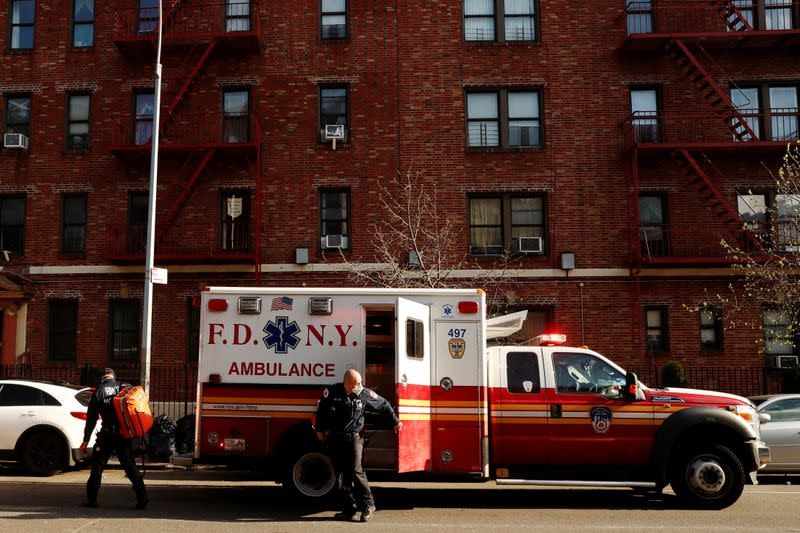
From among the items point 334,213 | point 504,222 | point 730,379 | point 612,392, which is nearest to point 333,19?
point 334,213

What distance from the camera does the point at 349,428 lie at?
29.0 ft

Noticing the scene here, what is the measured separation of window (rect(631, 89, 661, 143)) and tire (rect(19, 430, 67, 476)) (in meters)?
15.6

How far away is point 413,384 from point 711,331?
1348cm

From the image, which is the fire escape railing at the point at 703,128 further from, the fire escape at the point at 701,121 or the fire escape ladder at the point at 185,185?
the fire escape ladder at the point at 185,185

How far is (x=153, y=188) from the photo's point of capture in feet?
53.2

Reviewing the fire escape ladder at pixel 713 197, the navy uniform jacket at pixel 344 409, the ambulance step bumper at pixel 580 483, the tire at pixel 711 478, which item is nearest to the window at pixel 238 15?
the fire escape ladder at pixel 713 197

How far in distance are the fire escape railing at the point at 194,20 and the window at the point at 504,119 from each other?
22.1 feet

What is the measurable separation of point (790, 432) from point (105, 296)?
16852 mm

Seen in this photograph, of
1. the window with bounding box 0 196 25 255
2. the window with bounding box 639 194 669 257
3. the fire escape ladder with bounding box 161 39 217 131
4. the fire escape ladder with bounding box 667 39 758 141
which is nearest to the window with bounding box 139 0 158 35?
the fire escape ladder with bounding box 161 39 217 131

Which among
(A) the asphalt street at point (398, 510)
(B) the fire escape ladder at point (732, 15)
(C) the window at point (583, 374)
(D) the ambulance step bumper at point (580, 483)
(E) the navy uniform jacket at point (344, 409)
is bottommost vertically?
(A) the asphalt street at point (398, 510)

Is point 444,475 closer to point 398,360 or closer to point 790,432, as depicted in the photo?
point 398,360

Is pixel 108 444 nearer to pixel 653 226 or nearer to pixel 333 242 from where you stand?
pixel 333 242

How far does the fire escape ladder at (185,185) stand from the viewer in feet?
68.3

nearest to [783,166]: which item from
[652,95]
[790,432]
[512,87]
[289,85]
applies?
[652,95]
